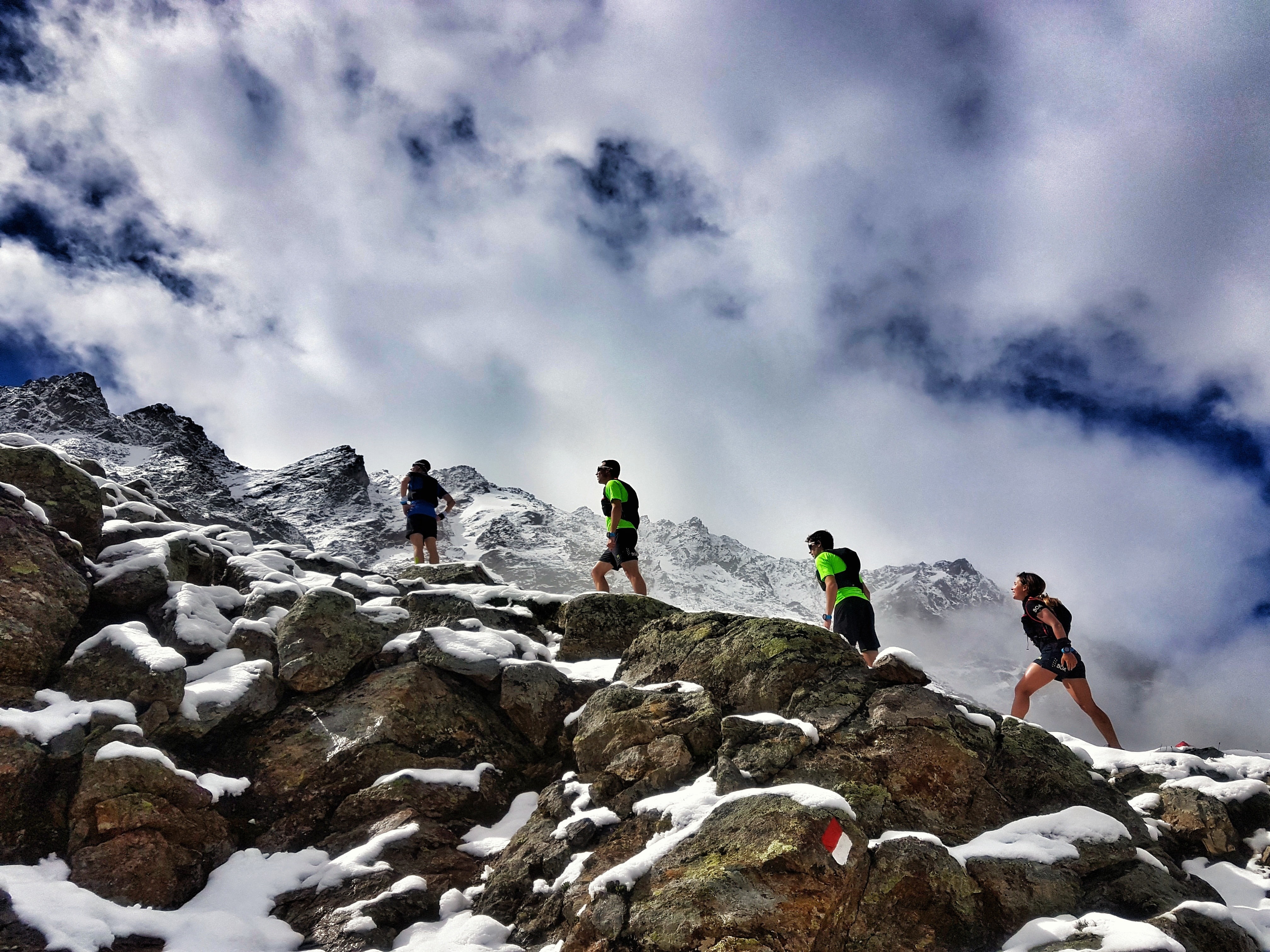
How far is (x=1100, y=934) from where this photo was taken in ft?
14.6

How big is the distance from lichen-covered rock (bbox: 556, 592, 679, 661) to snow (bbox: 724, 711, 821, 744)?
3.14 m

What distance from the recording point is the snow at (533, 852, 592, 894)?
18.1 feet

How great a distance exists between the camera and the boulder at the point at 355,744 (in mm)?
6840

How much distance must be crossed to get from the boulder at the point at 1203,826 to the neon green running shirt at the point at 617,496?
28.1ft

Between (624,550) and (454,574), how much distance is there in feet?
11.0

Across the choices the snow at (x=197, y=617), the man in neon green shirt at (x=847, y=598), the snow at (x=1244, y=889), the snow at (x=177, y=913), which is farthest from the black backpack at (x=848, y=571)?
the snow at (x=197, y=617)

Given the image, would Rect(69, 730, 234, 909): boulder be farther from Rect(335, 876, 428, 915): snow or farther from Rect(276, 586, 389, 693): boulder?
Rect(276, 586, 389, 693): boulder

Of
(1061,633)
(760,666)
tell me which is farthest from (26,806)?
(1061,633)

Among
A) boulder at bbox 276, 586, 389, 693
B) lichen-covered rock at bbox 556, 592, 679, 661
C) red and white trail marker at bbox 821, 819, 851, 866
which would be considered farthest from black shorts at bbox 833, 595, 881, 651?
boulder at bbox 276, 586, 389, 693

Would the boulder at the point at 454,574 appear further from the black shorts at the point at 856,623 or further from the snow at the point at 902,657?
the snow at the point at 902,657

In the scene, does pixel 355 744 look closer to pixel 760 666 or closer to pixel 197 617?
pixel 197 617

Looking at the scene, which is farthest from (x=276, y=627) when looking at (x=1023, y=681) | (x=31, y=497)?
(x=1023, y=681)

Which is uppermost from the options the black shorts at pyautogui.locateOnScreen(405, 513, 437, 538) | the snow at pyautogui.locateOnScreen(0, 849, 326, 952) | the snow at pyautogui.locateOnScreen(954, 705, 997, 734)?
the black shorts at pyautogui.locateOnScreen(405, 513, 437, 538)

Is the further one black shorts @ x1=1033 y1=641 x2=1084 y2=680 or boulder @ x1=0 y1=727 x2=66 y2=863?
black shorts @ x1=1033 y1=641 x2=1084 y2=680
